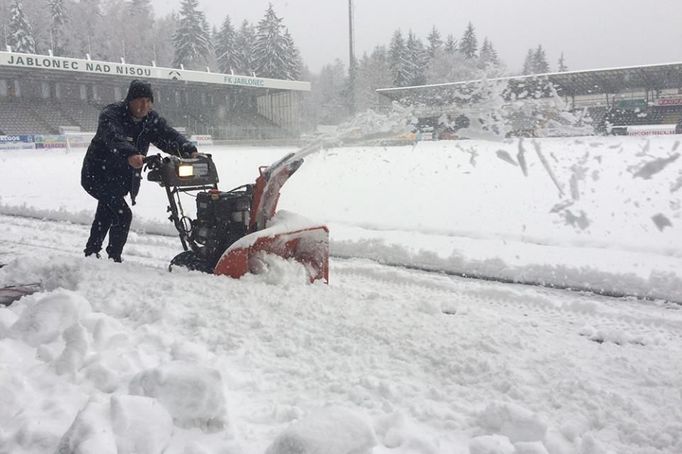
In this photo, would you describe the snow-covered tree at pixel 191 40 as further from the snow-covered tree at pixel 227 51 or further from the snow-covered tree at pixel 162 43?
the snow-covered tree at pixel 162 43

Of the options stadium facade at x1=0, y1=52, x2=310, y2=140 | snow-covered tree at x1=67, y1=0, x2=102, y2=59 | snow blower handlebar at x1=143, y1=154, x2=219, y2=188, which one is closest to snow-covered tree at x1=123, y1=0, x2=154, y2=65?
snow-covered tree at x1=67, y1=0, x2=102, y2=59

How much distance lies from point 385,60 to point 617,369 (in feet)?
192

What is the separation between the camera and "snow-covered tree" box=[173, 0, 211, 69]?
53375mm

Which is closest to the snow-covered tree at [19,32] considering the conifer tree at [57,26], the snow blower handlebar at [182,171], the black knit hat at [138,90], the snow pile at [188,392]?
the conifer tree at [57,26]

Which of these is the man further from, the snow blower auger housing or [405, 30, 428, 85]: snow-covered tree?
[405, 30, 428, 85]: snow-covered tree

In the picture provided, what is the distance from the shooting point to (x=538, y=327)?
11.8ft

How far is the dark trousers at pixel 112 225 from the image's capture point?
187 inches

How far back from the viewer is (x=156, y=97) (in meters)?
40.8

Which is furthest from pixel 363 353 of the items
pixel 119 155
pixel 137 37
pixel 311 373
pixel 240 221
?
pixel 137 37

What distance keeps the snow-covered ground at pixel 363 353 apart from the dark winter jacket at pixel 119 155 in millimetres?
894

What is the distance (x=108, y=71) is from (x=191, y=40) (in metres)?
16.6

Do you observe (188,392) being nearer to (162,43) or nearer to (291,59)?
(291,59)

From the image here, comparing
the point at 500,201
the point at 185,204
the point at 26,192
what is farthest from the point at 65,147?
the point at 500,201

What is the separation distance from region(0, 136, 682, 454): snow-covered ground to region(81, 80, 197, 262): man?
79 centimetres
